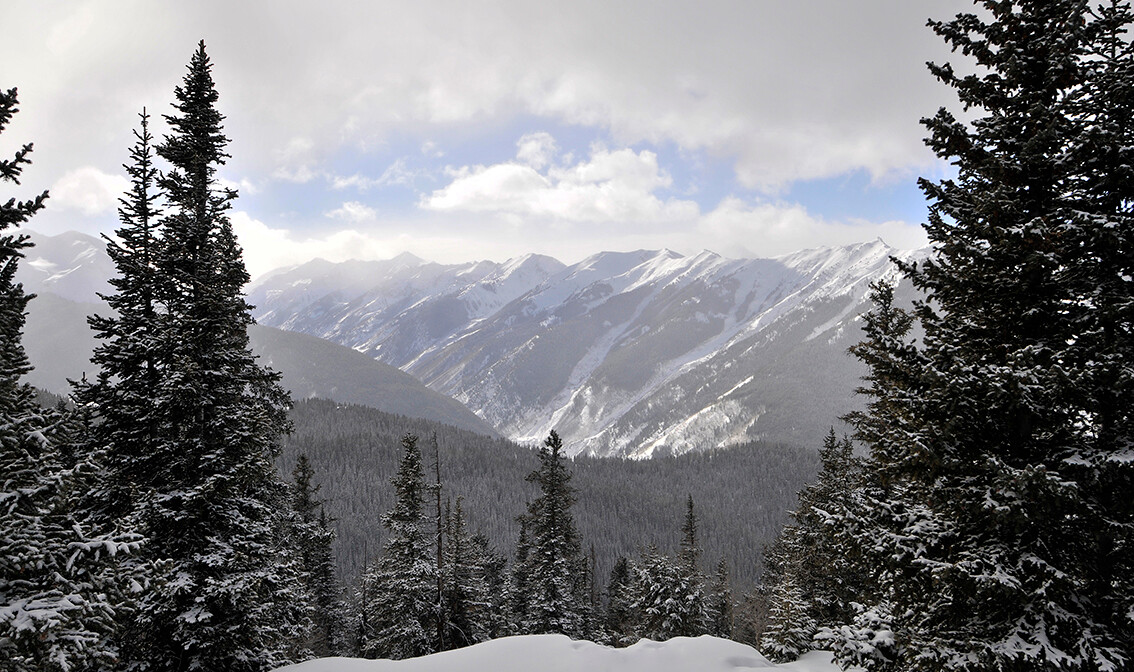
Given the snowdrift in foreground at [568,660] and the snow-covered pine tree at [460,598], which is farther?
the snow-covered pine tree at [460,598]

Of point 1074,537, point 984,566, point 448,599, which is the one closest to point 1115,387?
point 1074,537

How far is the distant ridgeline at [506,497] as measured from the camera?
126312mm

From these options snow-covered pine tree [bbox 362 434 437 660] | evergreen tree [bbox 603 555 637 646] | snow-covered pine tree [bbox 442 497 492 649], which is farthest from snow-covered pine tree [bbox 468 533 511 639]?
evergreen tree [bbox 603 555 637 646]

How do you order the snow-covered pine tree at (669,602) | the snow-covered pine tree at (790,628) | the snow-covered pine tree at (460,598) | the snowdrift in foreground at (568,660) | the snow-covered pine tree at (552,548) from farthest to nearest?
1. the snow-covered pine tree at (669,602)
2. the snow-covered pine tree at (552,548)
3. the snow-covered pine tree at (460,598)
4. the snow-covered pine tree at (790,628)
5. the snowdrift in foreground at (568,660)

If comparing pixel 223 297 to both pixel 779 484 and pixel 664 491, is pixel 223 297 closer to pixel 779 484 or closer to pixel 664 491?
pixel 664 491

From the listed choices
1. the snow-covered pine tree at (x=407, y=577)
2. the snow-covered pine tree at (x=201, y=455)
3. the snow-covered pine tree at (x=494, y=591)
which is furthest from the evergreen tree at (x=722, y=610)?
the snow-covered pine tree at (x=201, y=455)

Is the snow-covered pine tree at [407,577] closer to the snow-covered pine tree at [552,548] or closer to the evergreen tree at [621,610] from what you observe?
the snow-covered pine tree at [552,548]

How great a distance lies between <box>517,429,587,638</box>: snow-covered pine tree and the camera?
30.1m

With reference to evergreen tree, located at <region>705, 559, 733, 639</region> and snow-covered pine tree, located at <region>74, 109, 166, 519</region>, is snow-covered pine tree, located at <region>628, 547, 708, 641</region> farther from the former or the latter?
snow-covered pine tree, located at <region>74, 109, 166, 519</region>

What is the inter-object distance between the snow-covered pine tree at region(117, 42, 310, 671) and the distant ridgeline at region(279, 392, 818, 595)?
104448mm

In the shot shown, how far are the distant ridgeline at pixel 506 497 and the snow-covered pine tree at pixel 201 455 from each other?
10445 centimetres

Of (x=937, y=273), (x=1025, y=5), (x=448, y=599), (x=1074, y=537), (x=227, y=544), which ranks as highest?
(x=1025, y=5)

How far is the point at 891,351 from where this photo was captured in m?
8.48

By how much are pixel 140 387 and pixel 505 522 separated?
5045 inches
